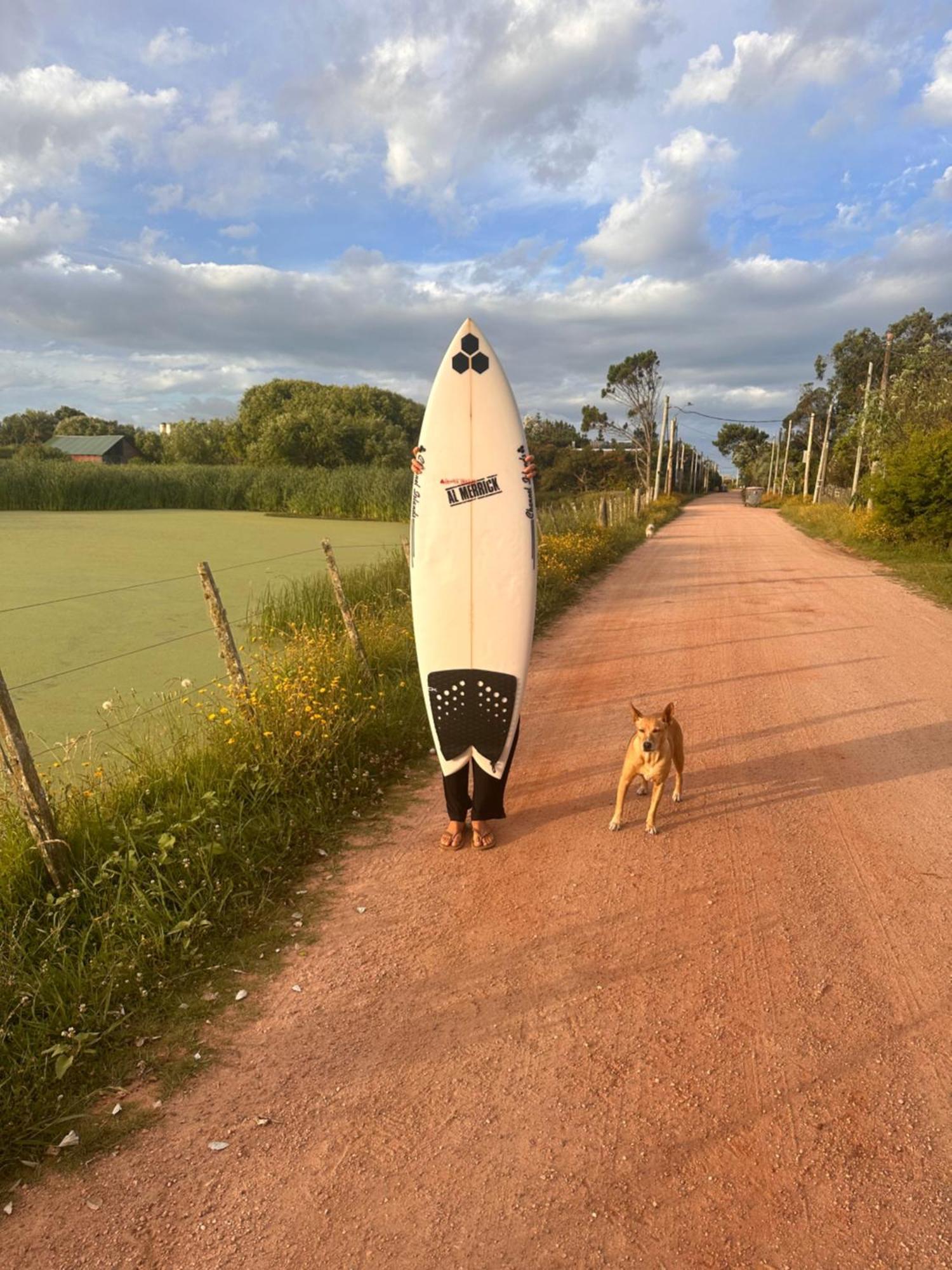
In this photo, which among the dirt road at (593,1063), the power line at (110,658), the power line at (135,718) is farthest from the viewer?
the power line at (110,658)

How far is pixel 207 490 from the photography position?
25250mm

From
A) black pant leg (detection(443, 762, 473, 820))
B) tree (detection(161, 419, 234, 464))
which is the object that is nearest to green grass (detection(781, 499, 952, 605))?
black pant leg (detection(443, 762, 473, 820))

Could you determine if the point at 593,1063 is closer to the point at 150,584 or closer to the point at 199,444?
the point at 150,584

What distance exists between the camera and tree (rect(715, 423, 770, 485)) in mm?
88188

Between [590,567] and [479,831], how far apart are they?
10.1 m

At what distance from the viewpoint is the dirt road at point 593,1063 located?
1.87 meters

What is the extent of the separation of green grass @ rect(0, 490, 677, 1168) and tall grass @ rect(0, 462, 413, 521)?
1690cm

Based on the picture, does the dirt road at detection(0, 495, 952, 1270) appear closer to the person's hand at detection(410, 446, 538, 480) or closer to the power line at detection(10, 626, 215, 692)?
the person's hand at detection(410, 446, 538, 480)

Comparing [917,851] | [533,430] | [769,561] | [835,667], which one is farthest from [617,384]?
[917,851]

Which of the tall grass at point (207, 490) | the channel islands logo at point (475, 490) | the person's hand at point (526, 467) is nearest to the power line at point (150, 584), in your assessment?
the person's hand at point (526, 467)

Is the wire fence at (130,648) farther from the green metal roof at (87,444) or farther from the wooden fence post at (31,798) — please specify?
the green metal roof at (87,444)

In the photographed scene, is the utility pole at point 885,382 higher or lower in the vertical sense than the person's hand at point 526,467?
higher

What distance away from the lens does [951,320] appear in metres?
40.0

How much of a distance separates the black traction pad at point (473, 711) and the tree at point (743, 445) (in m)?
88.7
